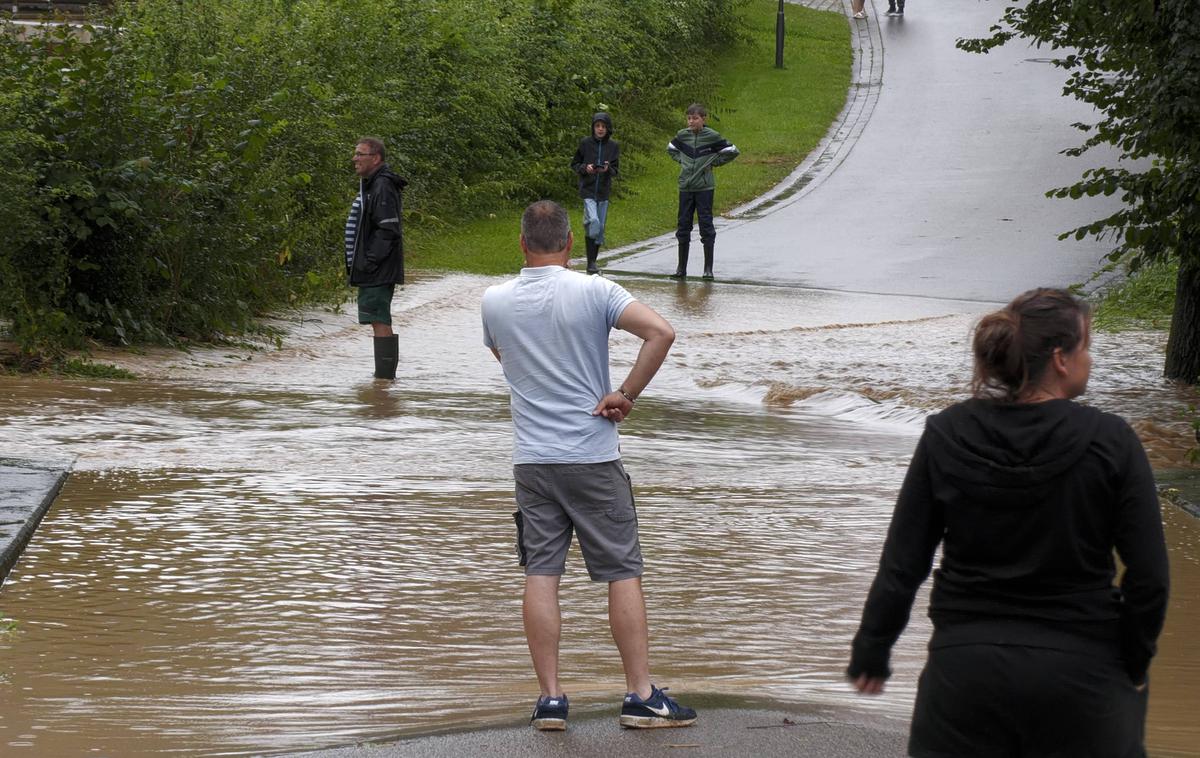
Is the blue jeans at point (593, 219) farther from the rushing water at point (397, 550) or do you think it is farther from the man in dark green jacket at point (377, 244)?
the man in dark green jacket at point (377, 244)

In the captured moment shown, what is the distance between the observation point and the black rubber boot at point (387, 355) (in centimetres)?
1194

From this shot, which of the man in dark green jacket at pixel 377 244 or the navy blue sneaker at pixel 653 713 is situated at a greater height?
the man in dark green jacket at pixel 377 244

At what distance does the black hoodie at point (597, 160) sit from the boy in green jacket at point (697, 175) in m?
0.76

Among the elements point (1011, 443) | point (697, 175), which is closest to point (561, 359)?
point (1011, 443)

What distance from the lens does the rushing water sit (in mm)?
5008

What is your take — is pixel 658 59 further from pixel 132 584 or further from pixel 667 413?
pixel 132 584

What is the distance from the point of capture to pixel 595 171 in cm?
1878

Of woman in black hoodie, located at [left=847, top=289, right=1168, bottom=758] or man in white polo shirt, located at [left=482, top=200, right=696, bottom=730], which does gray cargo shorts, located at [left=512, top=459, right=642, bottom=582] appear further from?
woman in black hoodie, located at [left=847, top=289, right=1168, bottom=758]

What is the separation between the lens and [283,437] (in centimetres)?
941

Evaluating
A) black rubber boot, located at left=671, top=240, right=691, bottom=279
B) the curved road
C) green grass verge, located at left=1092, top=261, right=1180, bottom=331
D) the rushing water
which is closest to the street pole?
the curved road

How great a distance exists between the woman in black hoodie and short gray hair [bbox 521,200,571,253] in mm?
1908

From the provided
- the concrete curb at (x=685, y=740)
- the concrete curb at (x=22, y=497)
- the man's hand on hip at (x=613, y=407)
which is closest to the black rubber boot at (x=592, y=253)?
the concrete curb at (x=22, y=497)

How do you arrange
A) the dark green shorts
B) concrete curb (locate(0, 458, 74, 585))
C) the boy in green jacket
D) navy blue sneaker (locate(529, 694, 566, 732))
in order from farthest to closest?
1. the boy in green jacket
2. the dark green shorts
3. concrete curb (locate(0, 458, 74, 585))
4. navy blue sneaker (locate(529, 694, 566, 732))

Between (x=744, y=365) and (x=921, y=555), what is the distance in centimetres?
993
